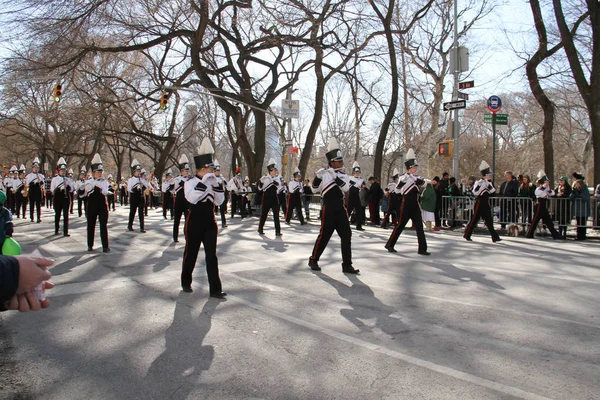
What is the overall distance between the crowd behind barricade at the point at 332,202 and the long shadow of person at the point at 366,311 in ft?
4.20

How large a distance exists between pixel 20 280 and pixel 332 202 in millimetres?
6942

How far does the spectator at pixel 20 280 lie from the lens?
2064 millimetres

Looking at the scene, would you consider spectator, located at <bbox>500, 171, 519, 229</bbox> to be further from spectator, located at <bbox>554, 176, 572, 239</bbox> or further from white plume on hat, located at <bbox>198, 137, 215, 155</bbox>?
white plume on hat, located at <bbox>198, 137, 215, 155</bbox>

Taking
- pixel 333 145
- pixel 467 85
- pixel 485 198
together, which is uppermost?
pixel 467 85

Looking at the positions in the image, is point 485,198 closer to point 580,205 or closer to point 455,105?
point 580,205

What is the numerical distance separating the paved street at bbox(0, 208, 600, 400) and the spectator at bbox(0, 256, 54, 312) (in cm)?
182

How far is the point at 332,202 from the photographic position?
29.0 ft

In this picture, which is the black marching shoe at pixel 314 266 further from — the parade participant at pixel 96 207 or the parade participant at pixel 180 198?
the parade participant at pixel 180 198

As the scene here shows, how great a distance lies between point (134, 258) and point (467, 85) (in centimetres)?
1273

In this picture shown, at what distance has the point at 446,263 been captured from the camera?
9.62 meters

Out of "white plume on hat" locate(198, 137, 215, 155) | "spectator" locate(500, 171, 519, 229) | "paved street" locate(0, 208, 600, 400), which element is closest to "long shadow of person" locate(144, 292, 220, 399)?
"paved street" locate(0, 208, 600, 400)

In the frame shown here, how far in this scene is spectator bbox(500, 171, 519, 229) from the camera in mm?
15805

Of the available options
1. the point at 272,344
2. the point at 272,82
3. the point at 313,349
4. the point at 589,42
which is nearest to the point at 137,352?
the point at 272,344

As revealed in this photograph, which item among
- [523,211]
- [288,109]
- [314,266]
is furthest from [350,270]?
[288,109]
